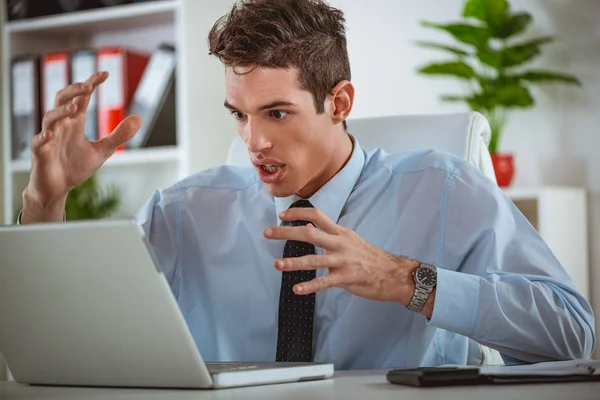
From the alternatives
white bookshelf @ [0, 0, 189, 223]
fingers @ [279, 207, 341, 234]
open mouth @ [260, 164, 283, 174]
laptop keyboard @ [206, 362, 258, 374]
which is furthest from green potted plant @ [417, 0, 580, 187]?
laptop keyboard @ [206, 362, 258, 374]

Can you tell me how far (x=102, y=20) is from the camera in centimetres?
296

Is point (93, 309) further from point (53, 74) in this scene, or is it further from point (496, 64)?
point (53, 74)

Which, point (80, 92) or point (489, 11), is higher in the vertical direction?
point (489, 11)

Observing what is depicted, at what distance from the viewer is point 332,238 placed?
105 cm

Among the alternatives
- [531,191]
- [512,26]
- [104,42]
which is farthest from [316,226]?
[104,42]

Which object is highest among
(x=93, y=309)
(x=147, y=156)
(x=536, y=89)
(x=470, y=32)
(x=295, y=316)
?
(x=470, y=32)

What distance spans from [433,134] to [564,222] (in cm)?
122

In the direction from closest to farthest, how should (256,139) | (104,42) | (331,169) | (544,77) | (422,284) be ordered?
(422,284), (256,139), (331,169), (544,77), (104,42)

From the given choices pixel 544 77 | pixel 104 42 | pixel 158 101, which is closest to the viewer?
pixel 544 77

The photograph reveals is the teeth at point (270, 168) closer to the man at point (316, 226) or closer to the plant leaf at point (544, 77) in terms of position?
the man at point (316, 226)

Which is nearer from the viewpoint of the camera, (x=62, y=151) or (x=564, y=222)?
(x=62, y=151)

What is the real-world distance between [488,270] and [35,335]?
0.66 m

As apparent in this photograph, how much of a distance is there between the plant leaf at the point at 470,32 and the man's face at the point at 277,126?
1329mm

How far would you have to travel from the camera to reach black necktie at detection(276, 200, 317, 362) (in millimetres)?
1350
